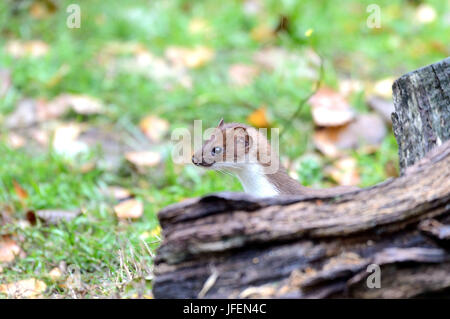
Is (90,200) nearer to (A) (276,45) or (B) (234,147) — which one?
(B) (234,147)

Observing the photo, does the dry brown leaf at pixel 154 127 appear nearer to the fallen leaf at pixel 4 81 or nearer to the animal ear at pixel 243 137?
the fallen leaf at pixel 4 81

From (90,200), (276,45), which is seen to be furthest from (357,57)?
(90,200)

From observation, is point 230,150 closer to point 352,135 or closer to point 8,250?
point 8,250

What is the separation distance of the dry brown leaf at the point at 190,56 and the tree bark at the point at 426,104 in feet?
10.4

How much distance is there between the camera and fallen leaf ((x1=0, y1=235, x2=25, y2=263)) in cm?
332

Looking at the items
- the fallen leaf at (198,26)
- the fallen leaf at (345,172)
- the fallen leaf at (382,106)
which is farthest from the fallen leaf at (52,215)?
the fallen leaf at (198,26)

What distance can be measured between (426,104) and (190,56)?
3.41 metres

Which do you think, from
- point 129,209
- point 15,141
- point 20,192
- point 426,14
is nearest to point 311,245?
point 129,209

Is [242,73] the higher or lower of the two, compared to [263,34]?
lower

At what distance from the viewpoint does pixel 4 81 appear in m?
5.38

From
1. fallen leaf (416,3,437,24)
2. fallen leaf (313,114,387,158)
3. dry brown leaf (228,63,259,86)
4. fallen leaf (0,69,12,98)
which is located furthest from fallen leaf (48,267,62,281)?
fallen leaf (416,3,437,24)

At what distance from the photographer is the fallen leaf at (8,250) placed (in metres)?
3.32

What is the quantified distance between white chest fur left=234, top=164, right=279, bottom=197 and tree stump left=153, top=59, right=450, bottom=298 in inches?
36.6

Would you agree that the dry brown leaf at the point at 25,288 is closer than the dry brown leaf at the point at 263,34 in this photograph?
Yes
